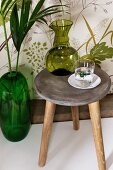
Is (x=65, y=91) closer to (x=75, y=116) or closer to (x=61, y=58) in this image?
(x=61, y=58)

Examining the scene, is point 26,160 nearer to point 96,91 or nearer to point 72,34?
point 96,91

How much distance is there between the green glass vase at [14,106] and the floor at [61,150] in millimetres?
75

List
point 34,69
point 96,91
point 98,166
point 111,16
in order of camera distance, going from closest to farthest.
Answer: point 96,91 → point 98,166 → point 111,16 → point 34,69

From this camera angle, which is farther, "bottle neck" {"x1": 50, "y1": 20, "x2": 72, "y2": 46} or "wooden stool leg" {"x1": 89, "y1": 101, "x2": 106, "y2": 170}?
"bottle neck" {"x1": 50, "y1": 20, "x2": 72, "y2": 46}

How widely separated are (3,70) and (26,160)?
61cm

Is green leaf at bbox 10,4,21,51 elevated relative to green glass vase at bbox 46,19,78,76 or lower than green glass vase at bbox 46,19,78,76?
elevated

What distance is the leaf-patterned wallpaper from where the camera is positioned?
1710mm

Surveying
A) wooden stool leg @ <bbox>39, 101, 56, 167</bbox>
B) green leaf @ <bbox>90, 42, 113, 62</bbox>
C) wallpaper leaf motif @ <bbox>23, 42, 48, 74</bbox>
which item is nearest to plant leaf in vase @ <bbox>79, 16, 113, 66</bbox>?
green leaf @ <bbox>90, 42, 113, 62</bbox>

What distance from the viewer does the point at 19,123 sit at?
1.70 metres

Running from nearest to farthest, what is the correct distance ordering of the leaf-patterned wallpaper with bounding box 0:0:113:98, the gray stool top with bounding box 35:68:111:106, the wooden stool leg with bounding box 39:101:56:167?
the gray stool top with bounding box 35:68:111:106
the wooden stool leg with bounding box 39:101:56:167
the leaf-patterned wallpaper with bounding box 0:0:113:98

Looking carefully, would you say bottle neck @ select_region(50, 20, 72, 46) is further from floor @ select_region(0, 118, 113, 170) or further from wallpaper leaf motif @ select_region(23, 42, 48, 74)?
floor @ select_region(0, 118, 113, 170)

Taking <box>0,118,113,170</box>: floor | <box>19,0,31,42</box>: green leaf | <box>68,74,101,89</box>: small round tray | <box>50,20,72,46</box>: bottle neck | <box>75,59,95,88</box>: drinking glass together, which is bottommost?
<box>0,118,113,170</box>: floor

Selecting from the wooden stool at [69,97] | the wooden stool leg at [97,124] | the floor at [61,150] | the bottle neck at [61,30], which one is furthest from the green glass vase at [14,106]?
the wooden stool leg at [97,124]

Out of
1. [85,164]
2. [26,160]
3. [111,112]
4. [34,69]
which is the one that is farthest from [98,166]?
[34,69]
